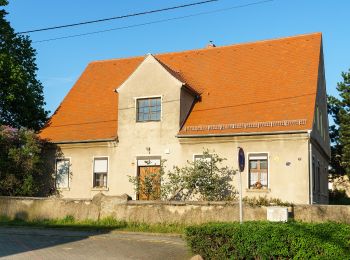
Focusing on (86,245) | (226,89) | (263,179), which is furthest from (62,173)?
(86,245)

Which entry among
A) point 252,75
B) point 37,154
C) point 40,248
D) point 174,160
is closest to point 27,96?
point 37,154

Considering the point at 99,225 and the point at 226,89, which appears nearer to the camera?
the point at 99,225

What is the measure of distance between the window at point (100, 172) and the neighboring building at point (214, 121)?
5 centimetres

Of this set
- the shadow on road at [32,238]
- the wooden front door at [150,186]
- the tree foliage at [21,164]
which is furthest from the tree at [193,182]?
the tree foliage at [21,164]

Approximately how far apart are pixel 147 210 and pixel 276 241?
9.73m

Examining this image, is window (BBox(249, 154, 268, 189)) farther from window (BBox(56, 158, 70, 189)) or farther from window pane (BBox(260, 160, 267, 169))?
window (BBox(56, 158, 70, 189))

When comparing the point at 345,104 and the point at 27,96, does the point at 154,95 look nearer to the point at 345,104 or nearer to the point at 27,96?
the point at 27,96

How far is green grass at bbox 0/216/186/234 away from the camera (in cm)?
1889

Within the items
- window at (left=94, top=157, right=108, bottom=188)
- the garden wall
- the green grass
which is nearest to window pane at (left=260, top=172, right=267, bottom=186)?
the garden wall

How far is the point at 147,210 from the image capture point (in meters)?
19.7

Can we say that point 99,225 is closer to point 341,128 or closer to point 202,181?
point 202,181

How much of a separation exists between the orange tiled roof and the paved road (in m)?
8.02

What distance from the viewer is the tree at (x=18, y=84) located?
3064 centimetres

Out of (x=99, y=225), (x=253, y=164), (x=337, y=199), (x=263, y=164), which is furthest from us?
(x=337, y=199)
